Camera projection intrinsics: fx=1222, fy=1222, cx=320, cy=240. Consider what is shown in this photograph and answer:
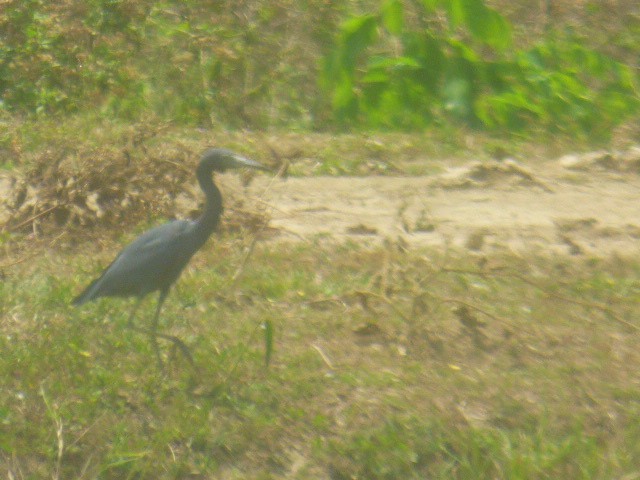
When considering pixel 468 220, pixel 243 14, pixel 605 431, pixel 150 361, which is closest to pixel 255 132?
pixel 243 14

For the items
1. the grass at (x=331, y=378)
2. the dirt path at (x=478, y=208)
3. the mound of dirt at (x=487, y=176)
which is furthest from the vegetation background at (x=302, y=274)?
the mound of dirt at (x=487, y=176)

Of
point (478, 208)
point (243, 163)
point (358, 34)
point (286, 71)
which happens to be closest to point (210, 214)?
point (243, 163)

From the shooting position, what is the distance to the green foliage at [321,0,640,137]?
7953 mm

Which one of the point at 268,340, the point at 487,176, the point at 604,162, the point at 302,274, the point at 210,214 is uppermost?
the point at 210,214

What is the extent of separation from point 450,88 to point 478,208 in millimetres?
1361

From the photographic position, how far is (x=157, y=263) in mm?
4945

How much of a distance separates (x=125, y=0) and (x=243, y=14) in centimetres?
86

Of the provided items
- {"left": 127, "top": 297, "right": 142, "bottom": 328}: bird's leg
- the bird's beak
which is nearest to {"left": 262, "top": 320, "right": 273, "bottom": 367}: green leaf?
{"left": 127, "top": 297, "right": 142, "bottom": 328}: bird's leg

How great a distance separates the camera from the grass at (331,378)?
15.0 feet

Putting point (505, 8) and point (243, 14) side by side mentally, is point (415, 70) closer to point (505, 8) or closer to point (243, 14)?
point (243, 14)

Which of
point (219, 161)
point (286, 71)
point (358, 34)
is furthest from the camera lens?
point (286, 71)

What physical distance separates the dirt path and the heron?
1435mm

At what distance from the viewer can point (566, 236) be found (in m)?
6.52

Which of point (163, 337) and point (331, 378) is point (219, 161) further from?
point (331, 378)
